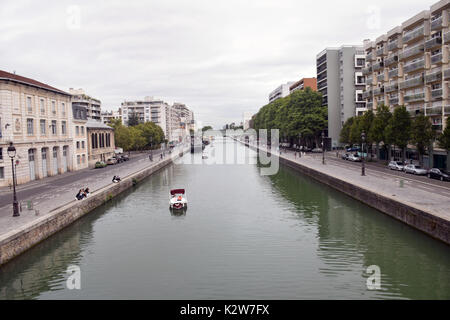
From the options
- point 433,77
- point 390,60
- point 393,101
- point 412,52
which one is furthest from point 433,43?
point 393,101

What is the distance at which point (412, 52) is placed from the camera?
55188 millimetres

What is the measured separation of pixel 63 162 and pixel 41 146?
7917mm

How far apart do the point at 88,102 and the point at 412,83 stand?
127m

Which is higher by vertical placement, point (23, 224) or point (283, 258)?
point (23, 224)

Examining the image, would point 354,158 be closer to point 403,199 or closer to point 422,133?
point 422,133

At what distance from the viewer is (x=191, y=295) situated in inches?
661

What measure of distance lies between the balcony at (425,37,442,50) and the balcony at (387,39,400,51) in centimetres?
1048

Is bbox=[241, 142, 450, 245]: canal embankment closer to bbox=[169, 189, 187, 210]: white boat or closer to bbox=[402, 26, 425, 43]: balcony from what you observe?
bbox=[169, 189, 187, 210]: white boat

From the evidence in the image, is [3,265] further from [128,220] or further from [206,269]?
[128,220]

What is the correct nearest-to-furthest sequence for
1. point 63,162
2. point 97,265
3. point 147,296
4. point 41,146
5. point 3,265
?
point 147,296 → point 3,265 → point 97,265 → point 41,146 → point 63,162

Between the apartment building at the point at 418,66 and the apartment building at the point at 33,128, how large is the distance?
50.4m

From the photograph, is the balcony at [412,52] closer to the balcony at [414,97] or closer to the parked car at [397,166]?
the balcony at [414,97]

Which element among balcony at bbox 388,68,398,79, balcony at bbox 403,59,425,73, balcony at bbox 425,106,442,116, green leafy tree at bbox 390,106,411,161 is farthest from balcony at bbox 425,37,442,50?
balcony at bbox 388,68,398,79
